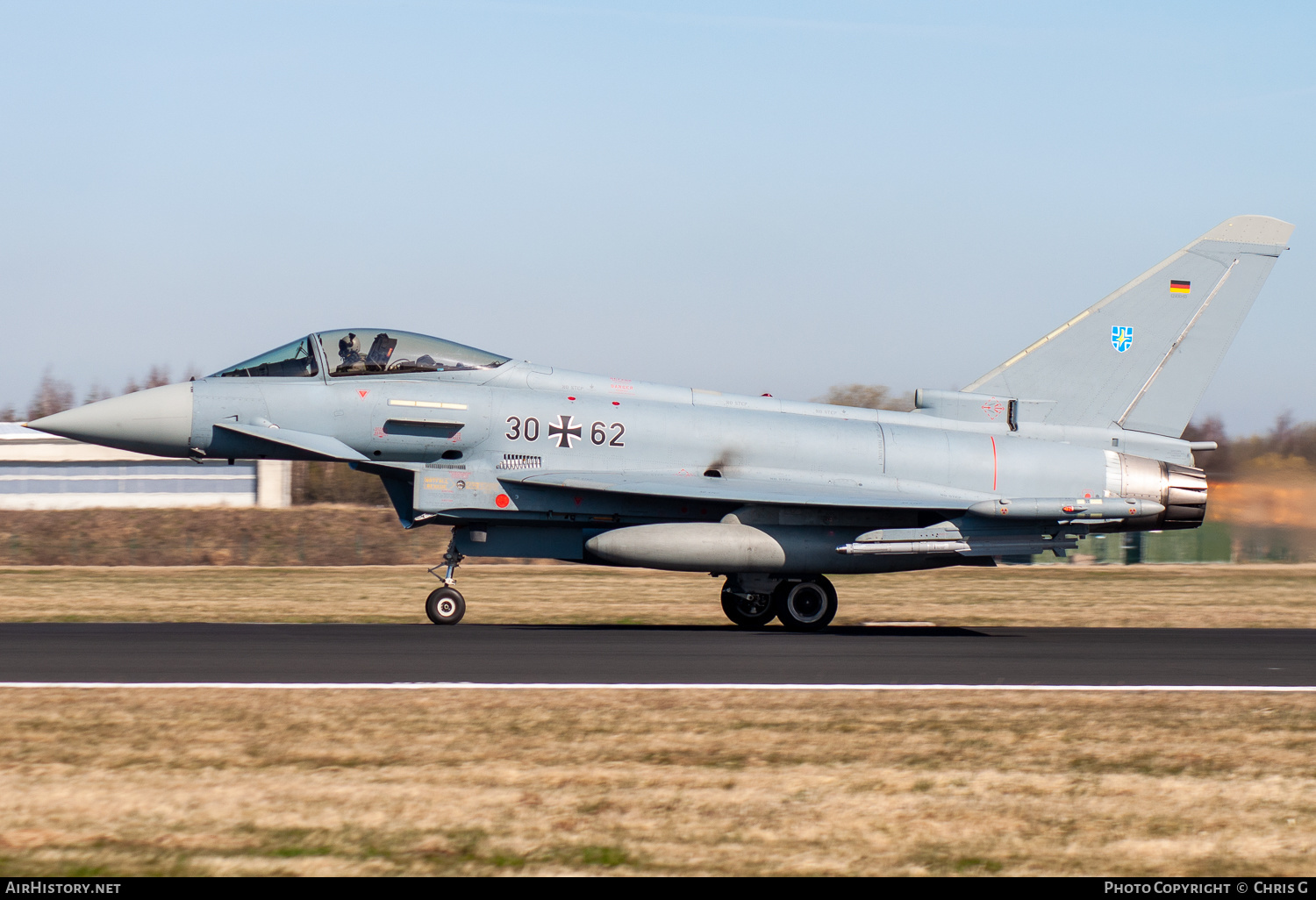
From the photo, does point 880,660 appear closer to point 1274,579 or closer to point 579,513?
point 579,513

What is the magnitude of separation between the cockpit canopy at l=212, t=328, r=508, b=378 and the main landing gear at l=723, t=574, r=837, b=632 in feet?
14.4

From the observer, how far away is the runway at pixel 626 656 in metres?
10.1

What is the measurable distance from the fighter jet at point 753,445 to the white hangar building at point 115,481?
1598 inches

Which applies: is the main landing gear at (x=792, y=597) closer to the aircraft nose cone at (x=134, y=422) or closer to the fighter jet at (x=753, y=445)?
the fighter jet at (x=753, y=445)

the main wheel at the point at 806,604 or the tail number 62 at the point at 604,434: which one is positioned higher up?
the tail number 62 at the point at 604,434

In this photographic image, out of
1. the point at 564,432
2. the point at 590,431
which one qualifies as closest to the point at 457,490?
Answer: the point at 564,432

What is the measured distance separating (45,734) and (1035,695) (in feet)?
22.7

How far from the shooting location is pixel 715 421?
51.0 ft

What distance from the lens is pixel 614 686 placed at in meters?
9.59

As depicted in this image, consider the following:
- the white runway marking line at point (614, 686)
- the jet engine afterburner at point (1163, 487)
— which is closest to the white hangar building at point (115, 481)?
the jet engine afterburner at point (1163, 487)

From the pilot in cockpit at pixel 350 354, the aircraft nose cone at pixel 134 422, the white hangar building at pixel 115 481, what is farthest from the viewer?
the white hangar building at pixel 115 481

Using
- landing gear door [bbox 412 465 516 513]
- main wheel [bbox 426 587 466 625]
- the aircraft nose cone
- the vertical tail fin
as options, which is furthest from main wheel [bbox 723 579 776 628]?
the aircraft nose cone
